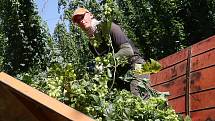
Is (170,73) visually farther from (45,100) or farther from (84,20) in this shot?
(45,100)

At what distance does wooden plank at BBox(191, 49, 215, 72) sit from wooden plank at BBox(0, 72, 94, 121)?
234 cm

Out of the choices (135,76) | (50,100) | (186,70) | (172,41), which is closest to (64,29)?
(172,41)

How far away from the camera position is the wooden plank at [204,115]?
3.30 metres

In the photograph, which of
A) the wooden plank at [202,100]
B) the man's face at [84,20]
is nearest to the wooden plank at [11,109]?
the man's face at [84,20]

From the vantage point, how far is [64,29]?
16.8m

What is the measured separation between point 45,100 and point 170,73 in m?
3.12

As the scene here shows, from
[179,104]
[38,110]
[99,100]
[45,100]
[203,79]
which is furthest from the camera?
[179,104]

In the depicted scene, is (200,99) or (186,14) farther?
(186,14)

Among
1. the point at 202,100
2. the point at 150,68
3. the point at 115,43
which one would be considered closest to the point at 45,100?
the point at 150,68

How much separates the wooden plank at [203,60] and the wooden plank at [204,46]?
4cm

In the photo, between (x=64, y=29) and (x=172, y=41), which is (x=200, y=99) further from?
(x=64, y=29)

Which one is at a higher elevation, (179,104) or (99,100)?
(99,100)

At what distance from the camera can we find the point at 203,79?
145 inches

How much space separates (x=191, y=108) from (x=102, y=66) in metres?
1.41
